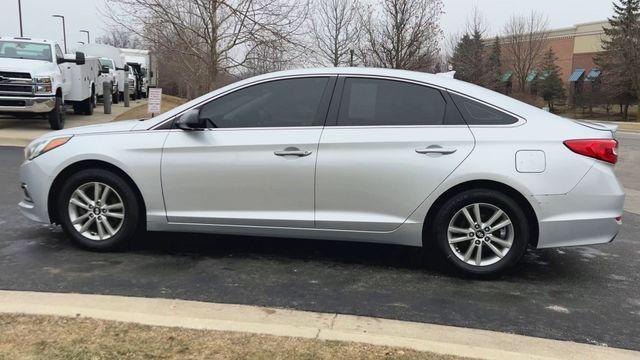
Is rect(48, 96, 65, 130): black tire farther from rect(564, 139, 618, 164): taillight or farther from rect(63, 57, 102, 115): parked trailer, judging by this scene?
rect(564, 139, 618, 164): taillight

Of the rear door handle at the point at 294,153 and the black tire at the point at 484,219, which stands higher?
the rear door handle at the point at 294,153

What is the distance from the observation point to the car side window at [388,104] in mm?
4539

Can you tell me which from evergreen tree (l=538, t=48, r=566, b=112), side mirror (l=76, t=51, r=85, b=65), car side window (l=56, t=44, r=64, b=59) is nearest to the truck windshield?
car side window (l=56, t=44, r=64, b=59)

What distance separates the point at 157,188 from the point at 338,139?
1541 mm

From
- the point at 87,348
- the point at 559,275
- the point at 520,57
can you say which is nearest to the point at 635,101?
the point at 520,57

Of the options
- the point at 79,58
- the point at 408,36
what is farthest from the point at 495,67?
the point at 79,58

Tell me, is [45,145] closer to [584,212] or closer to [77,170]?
[77,170]

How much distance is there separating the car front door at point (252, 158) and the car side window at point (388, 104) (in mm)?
193

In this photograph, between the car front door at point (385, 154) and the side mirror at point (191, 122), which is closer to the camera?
the car front door at point (385, 154)

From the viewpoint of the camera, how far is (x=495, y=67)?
48.4 m

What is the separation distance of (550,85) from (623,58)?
10.9m

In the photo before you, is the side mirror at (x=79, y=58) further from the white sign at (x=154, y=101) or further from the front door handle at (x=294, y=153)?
the front door handle at (x=294, y=153)

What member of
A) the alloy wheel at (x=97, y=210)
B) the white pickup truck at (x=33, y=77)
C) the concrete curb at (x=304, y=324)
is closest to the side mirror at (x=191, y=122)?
the alloy wheel at (x=97, y=210)

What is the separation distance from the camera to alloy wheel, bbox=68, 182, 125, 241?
15.8 ft
